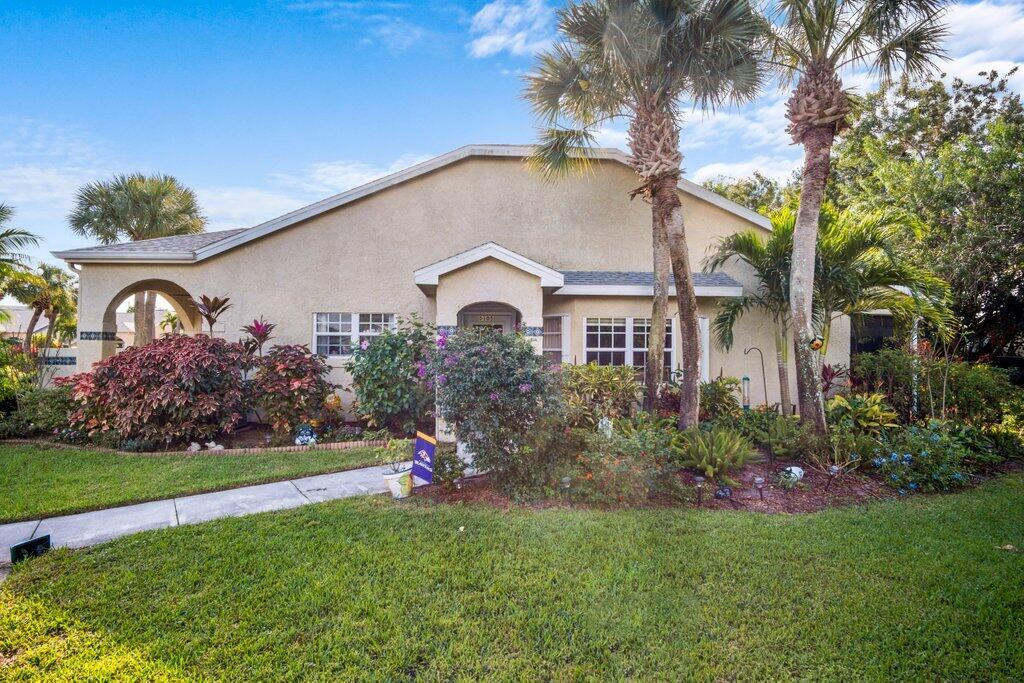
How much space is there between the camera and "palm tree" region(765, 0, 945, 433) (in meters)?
8.63

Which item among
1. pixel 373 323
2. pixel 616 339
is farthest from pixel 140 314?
pixel 616 339

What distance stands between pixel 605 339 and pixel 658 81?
5.91 m

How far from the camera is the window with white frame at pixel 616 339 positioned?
1230 centimetres

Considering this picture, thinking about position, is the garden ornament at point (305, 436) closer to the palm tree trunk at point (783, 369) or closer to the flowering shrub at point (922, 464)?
the flowering shrub at point (922, 464)

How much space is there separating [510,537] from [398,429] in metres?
5.98

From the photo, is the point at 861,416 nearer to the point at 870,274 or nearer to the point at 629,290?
the point at 870,274

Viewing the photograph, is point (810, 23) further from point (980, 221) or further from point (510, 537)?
point (980, 221)

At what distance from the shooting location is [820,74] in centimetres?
905

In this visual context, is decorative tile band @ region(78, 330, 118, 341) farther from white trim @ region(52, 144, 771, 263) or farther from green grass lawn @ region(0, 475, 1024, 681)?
green grass lawn @ region(0, 475, 1024, 681)

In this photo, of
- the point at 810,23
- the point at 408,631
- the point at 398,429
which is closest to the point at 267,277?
the point at 398,429

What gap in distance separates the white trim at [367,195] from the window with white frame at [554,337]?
461 centimetres

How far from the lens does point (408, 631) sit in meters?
3.57

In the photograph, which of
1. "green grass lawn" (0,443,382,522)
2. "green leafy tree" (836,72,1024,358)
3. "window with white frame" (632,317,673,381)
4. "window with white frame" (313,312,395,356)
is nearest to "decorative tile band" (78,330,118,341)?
"green grass lawn" (0,443,382,522)

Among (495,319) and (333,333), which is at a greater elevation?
(495,319)
